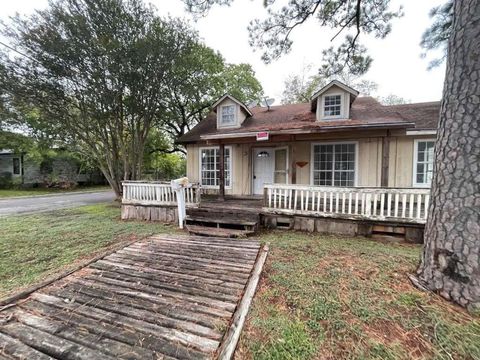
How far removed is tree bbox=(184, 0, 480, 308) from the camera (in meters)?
2.29

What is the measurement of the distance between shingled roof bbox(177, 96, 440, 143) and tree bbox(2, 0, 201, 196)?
2998mm

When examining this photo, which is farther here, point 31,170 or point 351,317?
point 31,170

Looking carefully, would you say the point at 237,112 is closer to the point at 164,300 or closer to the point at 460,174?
the point at 460,174

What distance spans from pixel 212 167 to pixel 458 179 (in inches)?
327

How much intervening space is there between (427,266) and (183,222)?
557 centimetres

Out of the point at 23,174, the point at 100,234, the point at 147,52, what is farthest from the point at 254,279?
the point at 23,174

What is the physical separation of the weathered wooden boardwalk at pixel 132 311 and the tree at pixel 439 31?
749 cm

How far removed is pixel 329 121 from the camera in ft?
26.2

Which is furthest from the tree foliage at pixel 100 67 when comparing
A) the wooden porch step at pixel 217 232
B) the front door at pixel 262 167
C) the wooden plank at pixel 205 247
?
the wooden plank at pixel 205 247

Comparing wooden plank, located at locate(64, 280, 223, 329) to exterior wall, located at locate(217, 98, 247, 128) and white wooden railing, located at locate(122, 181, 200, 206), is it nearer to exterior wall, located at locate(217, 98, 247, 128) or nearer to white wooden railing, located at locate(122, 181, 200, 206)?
white wooden railing, located at locate(122, 181, 200, 206)

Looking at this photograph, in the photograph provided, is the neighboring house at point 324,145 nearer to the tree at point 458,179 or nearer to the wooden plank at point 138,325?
the tree at point 458,179

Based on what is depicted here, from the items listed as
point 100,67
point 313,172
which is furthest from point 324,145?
point 100,67

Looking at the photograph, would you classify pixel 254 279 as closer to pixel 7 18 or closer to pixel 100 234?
pixel 100 234

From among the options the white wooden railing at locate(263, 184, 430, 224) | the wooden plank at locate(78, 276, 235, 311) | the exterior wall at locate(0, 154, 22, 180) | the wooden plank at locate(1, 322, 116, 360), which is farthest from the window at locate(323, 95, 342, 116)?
the exterior wall at locate(0, 154, 22, 180)
